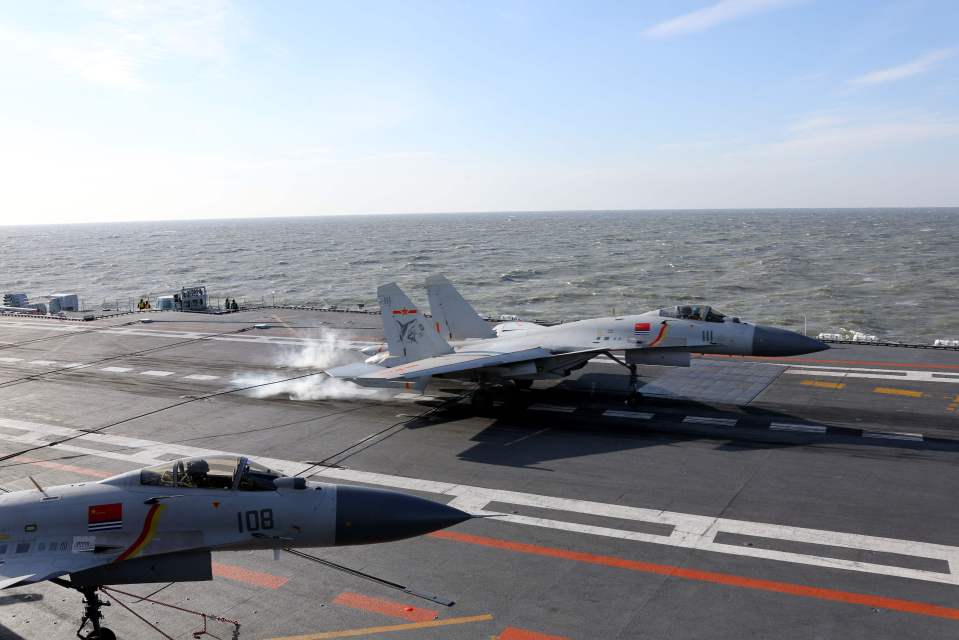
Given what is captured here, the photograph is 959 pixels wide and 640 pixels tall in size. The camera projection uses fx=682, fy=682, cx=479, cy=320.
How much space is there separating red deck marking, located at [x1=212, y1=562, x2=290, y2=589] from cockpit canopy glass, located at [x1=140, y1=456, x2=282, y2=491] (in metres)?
3.54

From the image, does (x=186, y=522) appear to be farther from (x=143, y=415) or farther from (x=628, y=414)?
(x=143, y=415)

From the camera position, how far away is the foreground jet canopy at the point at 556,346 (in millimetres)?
24484

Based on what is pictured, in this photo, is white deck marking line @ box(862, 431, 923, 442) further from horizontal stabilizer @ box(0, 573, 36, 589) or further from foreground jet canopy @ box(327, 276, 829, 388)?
horizontal stabilizer @ box(0, 573, 36, 589)

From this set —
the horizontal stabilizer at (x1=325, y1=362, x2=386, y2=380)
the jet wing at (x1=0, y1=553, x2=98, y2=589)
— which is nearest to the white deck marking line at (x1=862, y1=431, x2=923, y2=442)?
the horizontal stabilizer at (x1=325, y1=362, x2=386, y2=380)

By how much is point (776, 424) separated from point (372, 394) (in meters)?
15.8

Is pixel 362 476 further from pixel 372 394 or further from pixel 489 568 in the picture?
pixel 372 394

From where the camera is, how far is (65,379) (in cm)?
3334

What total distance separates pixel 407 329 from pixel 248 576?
14.1 meters

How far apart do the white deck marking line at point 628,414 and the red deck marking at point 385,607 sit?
1381cm

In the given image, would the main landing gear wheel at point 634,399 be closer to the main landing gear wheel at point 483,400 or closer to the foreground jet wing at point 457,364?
the foreground jet wing at point 457,364

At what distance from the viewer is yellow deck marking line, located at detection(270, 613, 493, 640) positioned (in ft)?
37.9

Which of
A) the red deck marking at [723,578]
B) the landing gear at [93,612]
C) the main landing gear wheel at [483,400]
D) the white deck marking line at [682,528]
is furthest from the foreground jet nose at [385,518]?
the main landing gear wheel at [483,400]

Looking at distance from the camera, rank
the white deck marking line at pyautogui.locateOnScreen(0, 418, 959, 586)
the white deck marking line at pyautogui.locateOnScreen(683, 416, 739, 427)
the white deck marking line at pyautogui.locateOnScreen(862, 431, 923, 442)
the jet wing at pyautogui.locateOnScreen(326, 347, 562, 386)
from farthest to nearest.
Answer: the jet wing at pyautogui.locateOnScreen(326, 347, 562, 386) → the white deck marking line at pyautogui.locateOnScreen(683, 416, 739, 427) → the white deck marking line at pyautogui.locateOnScreen(862, 431, 923, 442) → the white deck marking line at pyautogui.locateOnScreen(0, 418, 959, 586)

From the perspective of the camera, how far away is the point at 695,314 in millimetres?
25656
